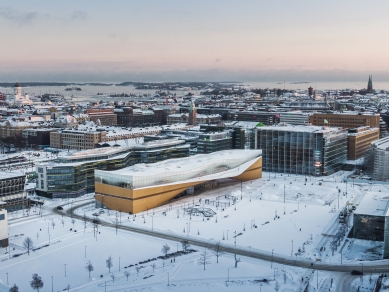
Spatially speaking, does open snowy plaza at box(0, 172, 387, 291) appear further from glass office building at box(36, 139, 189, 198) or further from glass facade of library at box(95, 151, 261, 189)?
glass facade of library at box(95, 151, 261, 189)

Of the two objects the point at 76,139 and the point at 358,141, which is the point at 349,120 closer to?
the point at 358,141

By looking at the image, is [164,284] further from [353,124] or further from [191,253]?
[353,124]

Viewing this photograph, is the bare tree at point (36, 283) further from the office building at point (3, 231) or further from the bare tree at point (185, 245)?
the bare tree at point (185, 245)

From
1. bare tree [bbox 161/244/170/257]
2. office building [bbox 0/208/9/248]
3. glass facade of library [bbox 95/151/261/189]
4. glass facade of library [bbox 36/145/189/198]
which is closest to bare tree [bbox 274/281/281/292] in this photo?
bare tree [bbox 161/244/170/257]

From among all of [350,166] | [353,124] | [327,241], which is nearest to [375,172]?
[350,166]

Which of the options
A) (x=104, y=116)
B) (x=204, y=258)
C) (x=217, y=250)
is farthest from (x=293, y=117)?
(x=204, y=258)

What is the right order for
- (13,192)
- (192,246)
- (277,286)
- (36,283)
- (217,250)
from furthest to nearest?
(13,192)
(192,246)
(217,250)
(277,286)
(36,283)
